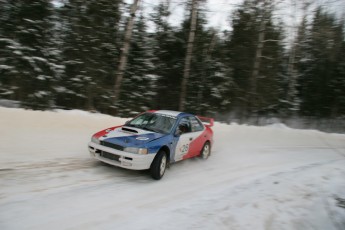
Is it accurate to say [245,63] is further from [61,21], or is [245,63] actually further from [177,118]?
[177,118]

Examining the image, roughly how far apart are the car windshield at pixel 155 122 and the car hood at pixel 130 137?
13.4 inches

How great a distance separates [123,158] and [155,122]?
175 cm

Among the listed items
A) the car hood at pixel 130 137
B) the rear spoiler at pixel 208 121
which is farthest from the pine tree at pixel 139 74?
the car hood at pixel 130 137

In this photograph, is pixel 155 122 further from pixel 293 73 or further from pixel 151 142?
pixel 293 73

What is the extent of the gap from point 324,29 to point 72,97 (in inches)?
646

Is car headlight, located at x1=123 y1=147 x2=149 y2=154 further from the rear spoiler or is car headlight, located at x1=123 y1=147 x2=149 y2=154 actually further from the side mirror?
the rear spoiler

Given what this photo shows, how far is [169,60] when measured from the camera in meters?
22.1

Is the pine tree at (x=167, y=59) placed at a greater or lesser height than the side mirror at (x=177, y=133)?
greater

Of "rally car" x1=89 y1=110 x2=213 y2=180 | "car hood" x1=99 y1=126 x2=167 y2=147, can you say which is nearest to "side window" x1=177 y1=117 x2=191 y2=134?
"rally car" x1=89 y1=110 x2=213 y2=180

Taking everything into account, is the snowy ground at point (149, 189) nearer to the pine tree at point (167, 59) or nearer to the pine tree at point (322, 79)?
the pine tree at point (167, 59)

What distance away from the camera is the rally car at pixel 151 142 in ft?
21.1

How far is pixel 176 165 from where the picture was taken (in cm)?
834

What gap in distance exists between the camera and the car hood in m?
6.56

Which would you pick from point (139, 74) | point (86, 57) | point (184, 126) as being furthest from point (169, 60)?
point (184, 126)
